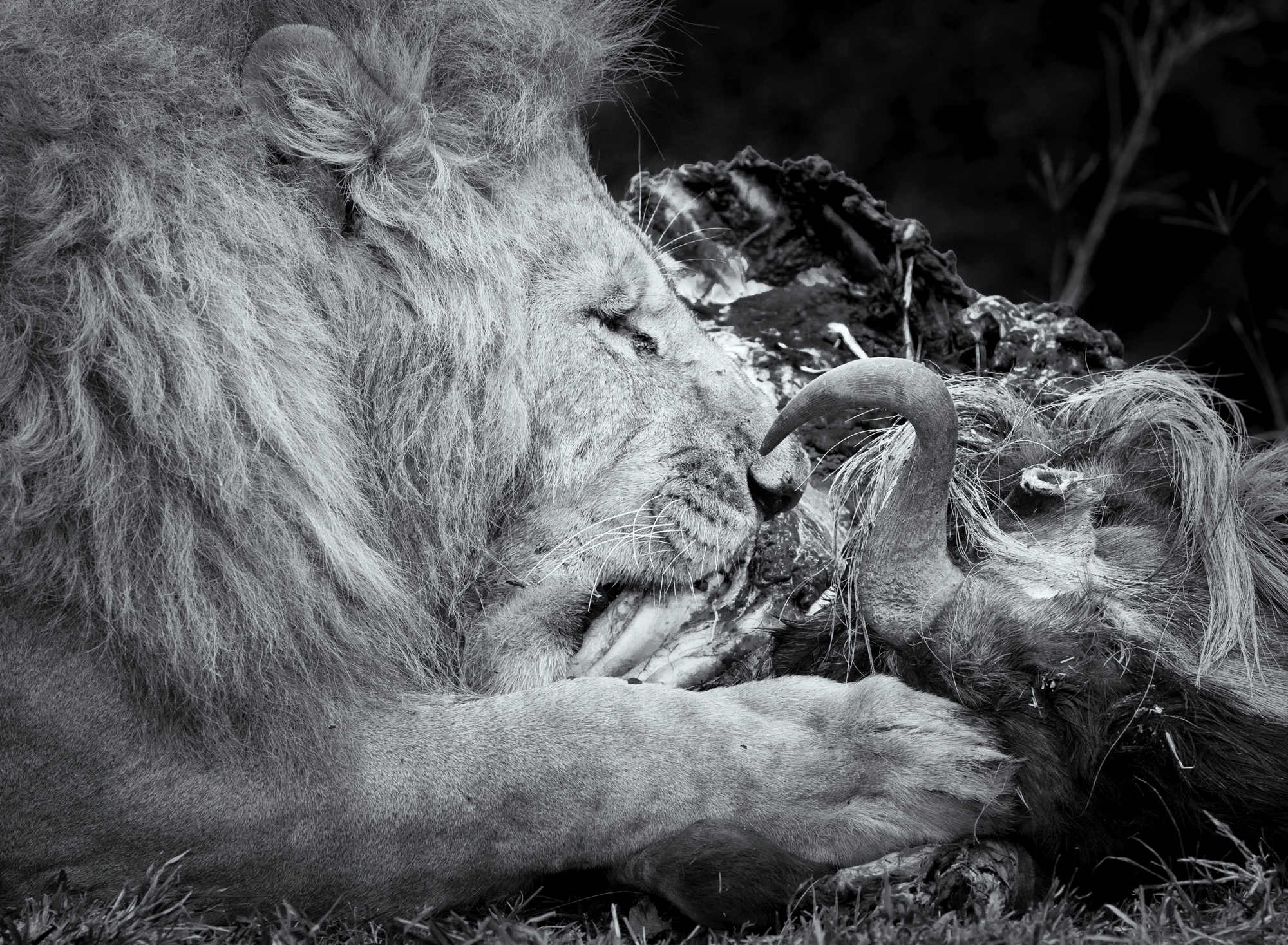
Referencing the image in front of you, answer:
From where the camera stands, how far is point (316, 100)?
6.82 ft

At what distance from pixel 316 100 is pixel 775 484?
98 centimetres

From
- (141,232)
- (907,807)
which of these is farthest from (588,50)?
(907,807)

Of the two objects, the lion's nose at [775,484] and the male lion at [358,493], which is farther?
the lion's nose at [775,484]

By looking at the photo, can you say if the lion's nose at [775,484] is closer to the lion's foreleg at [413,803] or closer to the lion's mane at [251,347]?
the lion's mane at [251,347]

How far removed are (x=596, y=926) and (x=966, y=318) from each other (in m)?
1.63

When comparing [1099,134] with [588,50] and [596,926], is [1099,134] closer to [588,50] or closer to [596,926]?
[588,50]

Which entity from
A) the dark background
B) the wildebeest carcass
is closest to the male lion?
the wildebeest carcass

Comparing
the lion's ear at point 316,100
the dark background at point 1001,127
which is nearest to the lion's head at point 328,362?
the lion's ear at point 316,100

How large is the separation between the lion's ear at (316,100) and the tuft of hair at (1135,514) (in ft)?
3.22

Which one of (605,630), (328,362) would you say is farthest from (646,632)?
(328,362)

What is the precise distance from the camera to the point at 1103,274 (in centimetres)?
544

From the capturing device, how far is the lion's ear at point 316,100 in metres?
2.06

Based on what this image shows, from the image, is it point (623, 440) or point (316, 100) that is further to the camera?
point (623, 440)

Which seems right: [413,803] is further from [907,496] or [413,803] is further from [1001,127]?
[1001,127]
